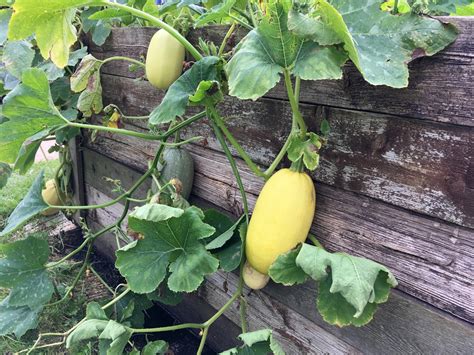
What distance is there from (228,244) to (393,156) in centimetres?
44

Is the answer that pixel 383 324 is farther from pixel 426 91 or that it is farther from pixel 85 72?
pixel 85 72

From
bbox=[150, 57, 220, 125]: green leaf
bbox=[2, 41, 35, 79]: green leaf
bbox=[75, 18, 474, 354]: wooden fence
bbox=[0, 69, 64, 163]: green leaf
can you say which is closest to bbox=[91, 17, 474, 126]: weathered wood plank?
bbox=[75, 18, 474, 354]: wooden fence

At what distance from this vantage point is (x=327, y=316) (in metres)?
0.86

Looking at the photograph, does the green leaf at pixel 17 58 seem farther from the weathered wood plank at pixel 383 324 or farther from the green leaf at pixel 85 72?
the weathered wood plank at pixel 383 324

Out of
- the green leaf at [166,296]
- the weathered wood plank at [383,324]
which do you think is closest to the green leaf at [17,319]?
the green leaf at [166,296]

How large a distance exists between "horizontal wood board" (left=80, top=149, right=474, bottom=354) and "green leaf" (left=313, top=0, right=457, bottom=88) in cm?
43

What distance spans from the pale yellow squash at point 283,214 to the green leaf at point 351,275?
0.37 ft

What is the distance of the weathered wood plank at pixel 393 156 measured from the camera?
771 millimetres

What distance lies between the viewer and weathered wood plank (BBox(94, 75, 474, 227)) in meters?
0.77

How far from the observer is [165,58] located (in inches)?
50.5

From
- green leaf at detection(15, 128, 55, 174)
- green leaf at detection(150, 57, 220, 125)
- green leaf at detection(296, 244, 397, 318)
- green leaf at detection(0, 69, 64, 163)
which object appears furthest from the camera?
green leaf at detection(15, 128, 55, 174)

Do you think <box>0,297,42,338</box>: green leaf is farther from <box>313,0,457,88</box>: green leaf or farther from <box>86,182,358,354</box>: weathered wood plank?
<box>313,0,457,88</box>: green leaf

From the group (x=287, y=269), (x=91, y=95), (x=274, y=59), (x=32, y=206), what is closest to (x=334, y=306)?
(x=287, y=269)

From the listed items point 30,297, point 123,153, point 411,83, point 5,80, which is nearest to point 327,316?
point 411,83
